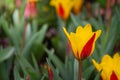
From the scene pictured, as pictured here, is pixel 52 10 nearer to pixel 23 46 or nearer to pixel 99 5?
pixel 99 5

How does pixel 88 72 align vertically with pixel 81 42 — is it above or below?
below

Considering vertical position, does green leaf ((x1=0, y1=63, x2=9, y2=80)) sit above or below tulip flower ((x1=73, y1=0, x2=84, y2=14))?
above

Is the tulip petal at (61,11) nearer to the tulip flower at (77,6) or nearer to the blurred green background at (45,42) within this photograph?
the blurred green background at (45,42)

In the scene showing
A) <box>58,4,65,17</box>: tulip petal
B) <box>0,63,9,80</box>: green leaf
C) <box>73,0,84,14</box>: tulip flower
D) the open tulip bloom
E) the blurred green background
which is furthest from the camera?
<box>73,0,84,14</box>: tulip flower

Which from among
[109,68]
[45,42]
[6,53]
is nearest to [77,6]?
[45,42]

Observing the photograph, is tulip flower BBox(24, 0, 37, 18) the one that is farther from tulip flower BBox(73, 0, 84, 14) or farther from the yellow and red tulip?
the yellow and red tulip

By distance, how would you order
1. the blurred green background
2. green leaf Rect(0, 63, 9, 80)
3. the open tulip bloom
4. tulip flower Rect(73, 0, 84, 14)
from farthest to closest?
tulip flower Rect(73, 0, 84, 14) < green leaf Rect(0, 63, 9, 80) < the blurred green background < the open tulip bloom

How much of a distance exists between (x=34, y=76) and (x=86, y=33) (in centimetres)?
27

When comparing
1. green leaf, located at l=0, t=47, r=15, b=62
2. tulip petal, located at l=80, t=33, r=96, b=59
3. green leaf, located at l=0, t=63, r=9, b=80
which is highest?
tulip petal, located at l=80, t=33, r=96, b=59

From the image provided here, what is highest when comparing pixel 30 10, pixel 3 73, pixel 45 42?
pixel 30 10

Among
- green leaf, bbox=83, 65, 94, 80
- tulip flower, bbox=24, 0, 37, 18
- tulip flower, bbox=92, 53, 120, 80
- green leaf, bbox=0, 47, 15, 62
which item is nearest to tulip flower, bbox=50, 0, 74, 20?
tulip flower, bbox=24, 0, 37, 18

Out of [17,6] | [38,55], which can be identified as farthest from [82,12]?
[38,55]

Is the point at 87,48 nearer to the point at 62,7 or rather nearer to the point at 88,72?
the point at 88,72

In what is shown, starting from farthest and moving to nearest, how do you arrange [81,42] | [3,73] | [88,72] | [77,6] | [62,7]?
[77,6] < [62,7] < [3,73] < [88,72] < [81,42]
